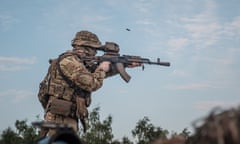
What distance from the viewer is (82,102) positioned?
706 centimetres

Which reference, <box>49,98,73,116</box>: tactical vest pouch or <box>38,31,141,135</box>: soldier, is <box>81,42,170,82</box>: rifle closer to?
<box>38,31,141,135</box>: soldier

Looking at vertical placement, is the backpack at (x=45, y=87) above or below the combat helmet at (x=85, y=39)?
below

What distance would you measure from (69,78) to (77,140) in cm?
→ 528

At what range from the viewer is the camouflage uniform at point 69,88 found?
6.95m

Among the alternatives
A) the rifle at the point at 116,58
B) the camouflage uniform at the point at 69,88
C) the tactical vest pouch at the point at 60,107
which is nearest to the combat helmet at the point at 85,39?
the rifle at the point at 116,58

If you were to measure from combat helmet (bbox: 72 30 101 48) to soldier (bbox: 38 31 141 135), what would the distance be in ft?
0.78

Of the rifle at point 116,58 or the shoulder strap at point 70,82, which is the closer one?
the shoulder strap at point 70,82

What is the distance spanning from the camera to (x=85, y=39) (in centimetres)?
Answer: 766

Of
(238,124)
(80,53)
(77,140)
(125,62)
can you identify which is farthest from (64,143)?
(125,62)

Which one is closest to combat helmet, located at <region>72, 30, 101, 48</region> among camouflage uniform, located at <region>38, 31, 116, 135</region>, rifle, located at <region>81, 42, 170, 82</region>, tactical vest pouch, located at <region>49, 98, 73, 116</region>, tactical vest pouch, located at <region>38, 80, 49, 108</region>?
rifle, located at <region>81, 42, 170, 82</region>

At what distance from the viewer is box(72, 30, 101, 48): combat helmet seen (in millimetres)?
7586

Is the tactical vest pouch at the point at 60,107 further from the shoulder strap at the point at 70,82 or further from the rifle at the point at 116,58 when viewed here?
the rifle at the point at 116,58

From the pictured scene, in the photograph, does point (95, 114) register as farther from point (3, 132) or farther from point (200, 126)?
point (200, 126)

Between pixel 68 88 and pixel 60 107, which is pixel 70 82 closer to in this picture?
pixel 68 88
